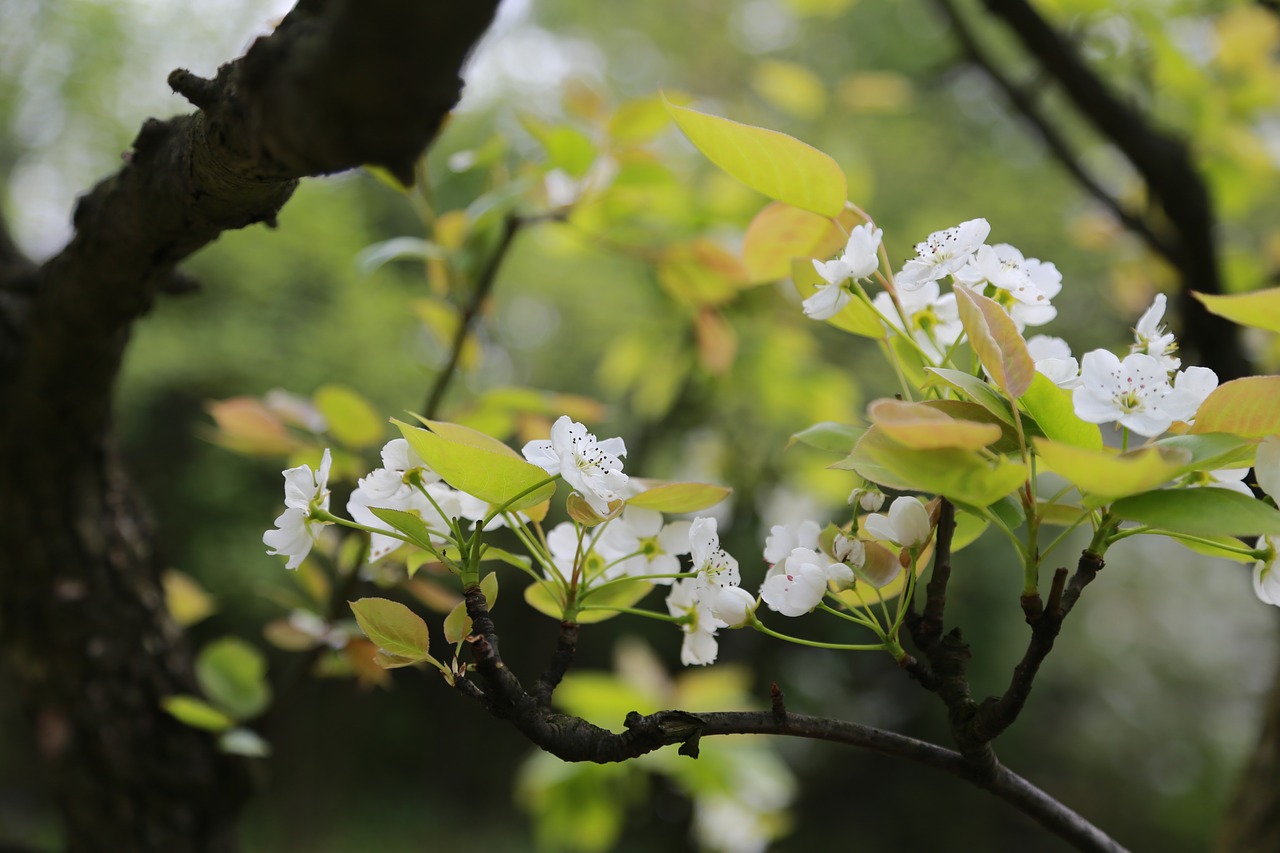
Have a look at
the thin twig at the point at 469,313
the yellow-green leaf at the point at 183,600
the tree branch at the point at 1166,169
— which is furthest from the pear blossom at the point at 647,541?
the tree branch at the point at 1166,169

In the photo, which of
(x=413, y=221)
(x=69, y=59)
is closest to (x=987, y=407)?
(x=69, y=59)

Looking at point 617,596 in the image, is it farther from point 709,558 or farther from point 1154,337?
point 1154,337

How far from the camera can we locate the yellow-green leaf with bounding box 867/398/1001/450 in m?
0.29

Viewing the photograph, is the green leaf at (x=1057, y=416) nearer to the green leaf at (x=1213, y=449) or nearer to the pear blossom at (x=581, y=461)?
the green leaf at (x=1213, y=449)

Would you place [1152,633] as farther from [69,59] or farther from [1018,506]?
[69,59]

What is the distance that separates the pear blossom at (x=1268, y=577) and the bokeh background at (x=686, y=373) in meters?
0.68

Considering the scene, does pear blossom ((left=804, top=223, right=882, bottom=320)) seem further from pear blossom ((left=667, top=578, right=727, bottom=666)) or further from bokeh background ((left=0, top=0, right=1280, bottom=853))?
bokeh background ((left=0, top=0, right=1280, bottom=853))

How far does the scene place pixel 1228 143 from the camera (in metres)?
1.20

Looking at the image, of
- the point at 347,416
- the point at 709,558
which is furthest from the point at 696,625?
the point at 347,416

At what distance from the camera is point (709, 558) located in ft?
1.32

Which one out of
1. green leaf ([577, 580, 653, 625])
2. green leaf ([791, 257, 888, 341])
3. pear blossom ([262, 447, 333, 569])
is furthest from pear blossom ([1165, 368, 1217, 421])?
pear blossom ([262, 447, 333, 569])

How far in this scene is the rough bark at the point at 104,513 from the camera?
447 millimetres

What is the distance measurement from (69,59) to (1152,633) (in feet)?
10.1

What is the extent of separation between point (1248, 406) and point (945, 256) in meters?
→ 0.12
